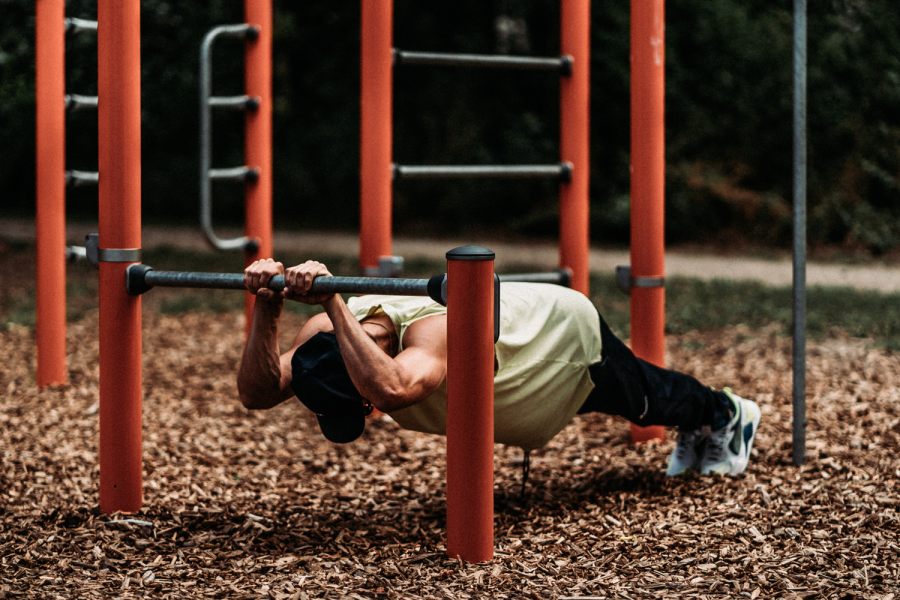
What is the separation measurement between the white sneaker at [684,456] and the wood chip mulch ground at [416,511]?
0.04 metres

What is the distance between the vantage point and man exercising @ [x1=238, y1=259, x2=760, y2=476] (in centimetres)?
229

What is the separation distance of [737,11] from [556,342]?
34.9 feet

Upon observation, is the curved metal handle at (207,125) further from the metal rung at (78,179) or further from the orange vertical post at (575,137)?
the orange vertical post at (575,137)

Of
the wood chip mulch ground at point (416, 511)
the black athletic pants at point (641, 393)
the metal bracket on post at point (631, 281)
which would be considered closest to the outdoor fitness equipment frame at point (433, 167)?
the metal bracket on post at point (631, 281)

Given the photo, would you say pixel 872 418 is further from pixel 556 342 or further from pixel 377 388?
pixel 377 388

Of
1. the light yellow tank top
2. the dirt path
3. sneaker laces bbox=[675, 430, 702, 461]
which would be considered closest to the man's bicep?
the light yellow tank top

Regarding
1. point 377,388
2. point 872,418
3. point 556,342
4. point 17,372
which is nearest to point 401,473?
point 556,342

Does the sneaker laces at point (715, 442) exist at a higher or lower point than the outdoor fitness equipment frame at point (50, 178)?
lower

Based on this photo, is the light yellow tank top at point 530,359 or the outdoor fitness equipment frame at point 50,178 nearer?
the light yellow tank top at point 530,359

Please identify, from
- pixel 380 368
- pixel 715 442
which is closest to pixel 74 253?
pixel 380 368

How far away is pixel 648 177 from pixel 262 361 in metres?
1.67

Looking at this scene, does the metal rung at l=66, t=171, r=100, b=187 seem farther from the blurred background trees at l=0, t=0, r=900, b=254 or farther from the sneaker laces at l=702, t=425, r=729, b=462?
Answer: the blurred background trees at l=0, t=0, r=900, b=254

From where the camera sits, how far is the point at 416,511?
2.94m

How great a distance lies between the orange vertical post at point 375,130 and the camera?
3873mm
